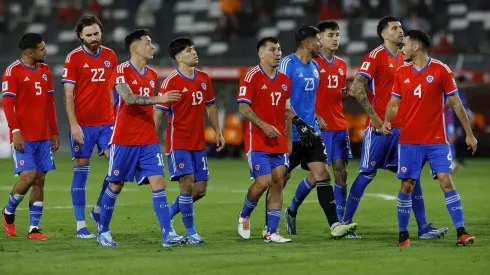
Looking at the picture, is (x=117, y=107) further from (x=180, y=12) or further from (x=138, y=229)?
(x=180, y=12)

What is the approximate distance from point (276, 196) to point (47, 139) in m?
2.79

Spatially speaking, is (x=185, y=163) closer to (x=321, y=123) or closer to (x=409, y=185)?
(x=321, y=123)

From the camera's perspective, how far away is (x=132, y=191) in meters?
18.4

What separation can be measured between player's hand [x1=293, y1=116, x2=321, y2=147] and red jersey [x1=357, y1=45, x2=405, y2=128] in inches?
35.9

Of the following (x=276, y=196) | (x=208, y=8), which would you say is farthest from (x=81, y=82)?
(x=208, y=8)

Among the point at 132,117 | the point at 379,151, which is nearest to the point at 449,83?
the point at 379,151

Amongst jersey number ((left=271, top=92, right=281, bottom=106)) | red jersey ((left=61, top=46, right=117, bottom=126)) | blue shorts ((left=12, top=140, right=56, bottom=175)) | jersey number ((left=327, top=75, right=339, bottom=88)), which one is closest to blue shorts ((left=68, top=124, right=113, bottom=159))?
red jersey ((left=61, top=46, right=117, bottom=126))

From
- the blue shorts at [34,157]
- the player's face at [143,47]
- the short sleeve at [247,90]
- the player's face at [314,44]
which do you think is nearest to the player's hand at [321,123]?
the player's face at [314,44]


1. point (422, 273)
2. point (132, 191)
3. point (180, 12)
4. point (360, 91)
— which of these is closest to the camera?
point (422, 273)

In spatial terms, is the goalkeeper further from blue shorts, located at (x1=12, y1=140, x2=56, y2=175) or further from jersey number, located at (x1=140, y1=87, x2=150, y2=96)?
blue shorts, located at (x1=12, y1=140, x2=56, y2=175)

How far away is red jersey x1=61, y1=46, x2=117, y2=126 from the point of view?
38.7 ft

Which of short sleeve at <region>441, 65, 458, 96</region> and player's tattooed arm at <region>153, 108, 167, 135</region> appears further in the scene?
player's tattooed arm at <region>153, 108, 167, 135</region>

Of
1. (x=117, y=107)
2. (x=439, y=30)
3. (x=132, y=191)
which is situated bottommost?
(x=132, y=191)

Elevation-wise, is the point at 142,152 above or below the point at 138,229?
above
